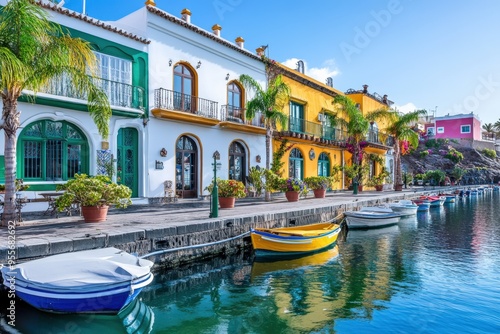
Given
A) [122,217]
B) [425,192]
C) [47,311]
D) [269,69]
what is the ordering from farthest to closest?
[425,192] → [269,69] → [122,217] → [47,311]

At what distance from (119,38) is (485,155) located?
198 ft

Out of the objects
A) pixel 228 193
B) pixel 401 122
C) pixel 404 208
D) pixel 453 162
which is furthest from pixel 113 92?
pixel 453 162

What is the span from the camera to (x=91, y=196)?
9492mm

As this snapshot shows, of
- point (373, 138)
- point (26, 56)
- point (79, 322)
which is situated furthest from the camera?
point (373, 138)

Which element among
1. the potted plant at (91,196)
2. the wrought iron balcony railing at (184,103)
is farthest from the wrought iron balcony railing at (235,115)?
the potted plant at (91,196)

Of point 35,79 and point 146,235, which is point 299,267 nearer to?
point 146,235

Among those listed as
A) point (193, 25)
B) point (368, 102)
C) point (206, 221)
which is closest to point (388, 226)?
point (206, 221)

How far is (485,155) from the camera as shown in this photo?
57.7 meters

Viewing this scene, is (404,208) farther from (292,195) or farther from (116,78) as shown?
(116,78)

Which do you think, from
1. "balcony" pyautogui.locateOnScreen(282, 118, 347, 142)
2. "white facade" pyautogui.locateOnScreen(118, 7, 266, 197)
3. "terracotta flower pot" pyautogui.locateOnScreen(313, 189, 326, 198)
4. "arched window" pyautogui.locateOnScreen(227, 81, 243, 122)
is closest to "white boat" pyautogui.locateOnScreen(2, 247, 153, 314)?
"white facade" pyautogui.locateOnScreen(118, 7, 266, 197)

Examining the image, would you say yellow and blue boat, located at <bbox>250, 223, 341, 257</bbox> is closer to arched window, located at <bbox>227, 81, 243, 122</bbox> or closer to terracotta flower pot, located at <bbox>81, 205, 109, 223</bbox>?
terracotta flower pot, located at <bbox>81, 205, 109, 223</bbox>

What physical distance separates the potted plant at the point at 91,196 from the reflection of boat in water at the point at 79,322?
3.43m

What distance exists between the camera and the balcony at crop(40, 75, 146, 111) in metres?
12.7

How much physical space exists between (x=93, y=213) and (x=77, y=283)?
4.42m
